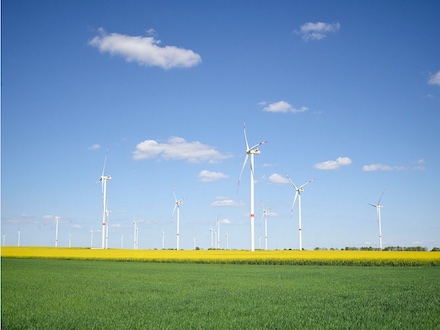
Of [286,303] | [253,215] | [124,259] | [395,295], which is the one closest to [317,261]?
[253,215]

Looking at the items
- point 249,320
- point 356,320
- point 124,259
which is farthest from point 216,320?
point 124,259

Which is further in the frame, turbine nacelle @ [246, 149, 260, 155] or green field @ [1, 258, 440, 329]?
turbine nacelle @ [246, 149, 260, 155]

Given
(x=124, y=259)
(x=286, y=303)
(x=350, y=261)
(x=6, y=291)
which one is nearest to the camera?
(x=286, y=303)

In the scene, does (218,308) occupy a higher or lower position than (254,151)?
lower

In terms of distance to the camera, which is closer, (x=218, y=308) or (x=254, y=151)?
(x=218, y=308)

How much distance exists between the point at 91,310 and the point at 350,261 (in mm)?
46185

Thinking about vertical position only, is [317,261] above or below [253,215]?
below

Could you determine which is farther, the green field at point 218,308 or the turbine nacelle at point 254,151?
the turbine nacelle at point 254,151

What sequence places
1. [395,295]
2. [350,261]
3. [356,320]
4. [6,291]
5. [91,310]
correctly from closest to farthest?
1. [356,320]
2. [91,310]
3. [395,295]
4. [6,291]
5. [350,261]

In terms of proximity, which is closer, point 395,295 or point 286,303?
point 286,303

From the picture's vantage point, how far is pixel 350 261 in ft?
190

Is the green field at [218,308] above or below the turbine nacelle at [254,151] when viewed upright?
below

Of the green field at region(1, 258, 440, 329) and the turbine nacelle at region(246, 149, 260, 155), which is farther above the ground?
the turbine nacelle at region(246, 149, 260, 155)

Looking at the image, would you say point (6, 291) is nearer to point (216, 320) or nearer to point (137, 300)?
point (137, 300)
